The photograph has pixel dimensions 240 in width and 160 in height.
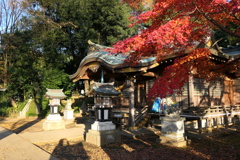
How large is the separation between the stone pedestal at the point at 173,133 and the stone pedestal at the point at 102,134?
7.34 feet

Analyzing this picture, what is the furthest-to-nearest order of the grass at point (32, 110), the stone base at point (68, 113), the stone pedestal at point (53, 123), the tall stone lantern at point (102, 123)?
the grass at point (32, 110) < the stone base at point (68, 113) < the stone pedestal at point (53, 123) < the tall stone lantern at point (102, 123)

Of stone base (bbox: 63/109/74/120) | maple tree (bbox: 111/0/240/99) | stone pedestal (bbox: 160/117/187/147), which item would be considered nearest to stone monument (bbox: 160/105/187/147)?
stone pedestal (bbox: 160/117/187/147)

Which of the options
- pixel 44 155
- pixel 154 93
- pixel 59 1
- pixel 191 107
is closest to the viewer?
pixel 44 155

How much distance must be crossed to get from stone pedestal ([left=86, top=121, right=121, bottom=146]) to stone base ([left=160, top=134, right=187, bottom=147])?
218cm

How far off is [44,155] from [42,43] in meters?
19.9

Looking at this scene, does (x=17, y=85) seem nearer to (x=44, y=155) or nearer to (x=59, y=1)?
(x=59, y=1)

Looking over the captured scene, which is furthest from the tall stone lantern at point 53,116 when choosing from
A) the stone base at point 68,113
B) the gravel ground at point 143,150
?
the stone base at point 68,113

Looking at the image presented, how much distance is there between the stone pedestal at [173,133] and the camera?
324 inches

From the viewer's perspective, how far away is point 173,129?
8.52 metres

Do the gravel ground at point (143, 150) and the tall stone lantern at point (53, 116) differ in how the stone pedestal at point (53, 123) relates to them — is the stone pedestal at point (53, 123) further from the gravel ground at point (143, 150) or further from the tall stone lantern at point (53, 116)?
the gravel ground at point (143, 150)

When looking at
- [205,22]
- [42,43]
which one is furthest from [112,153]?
[42,43]

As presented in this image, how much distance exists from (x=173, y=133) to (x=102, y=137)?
3186 mm

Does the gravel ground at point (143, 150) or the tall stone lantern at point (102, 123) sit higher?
the tall stone lantern at point (102, 123)

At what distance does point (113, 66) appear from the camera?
12.0 metres
